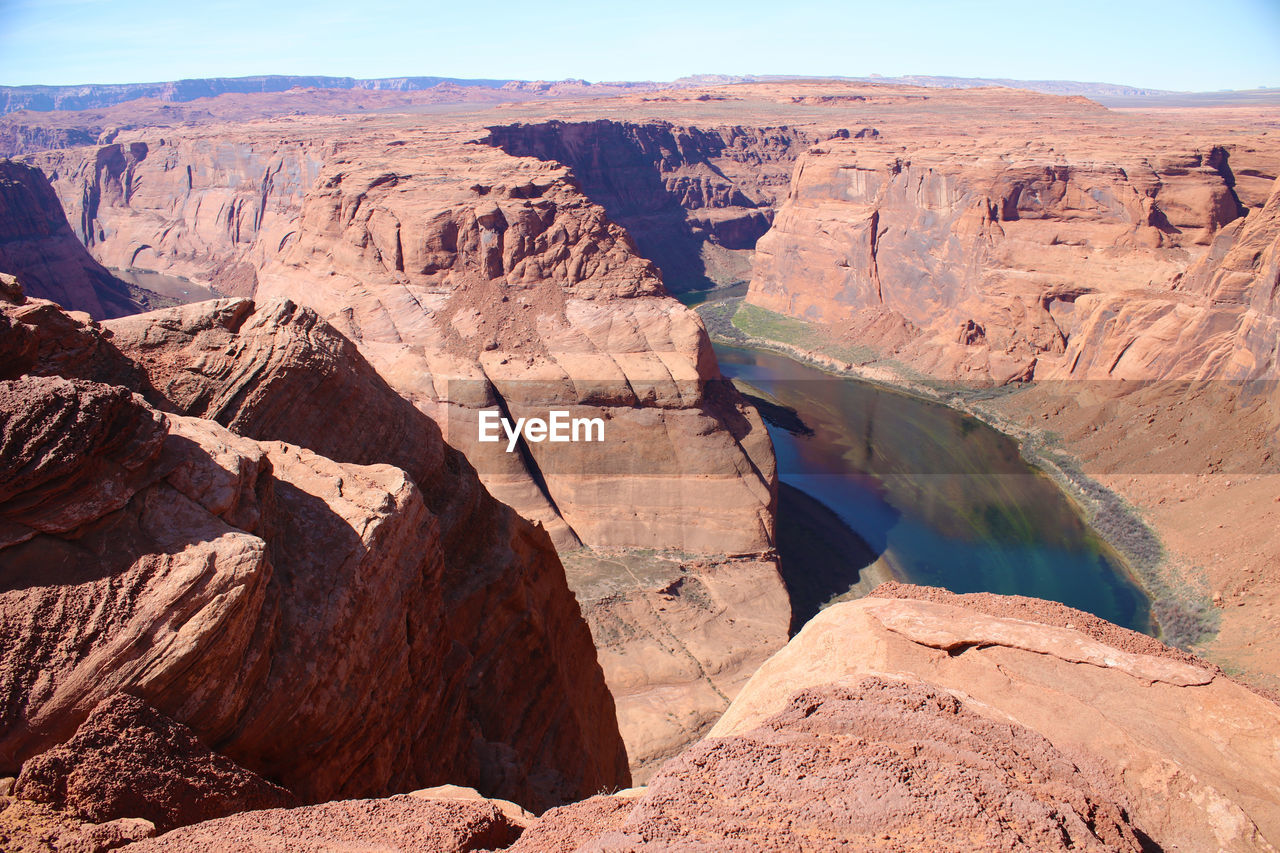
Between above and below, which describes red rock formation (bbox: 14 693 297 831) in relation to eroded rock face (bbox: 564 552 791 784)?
above

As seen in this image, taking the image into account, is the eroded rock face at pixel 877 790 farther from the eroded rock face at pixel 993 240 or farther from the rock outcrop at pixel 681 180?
the rock outcrop at pixel 681 180

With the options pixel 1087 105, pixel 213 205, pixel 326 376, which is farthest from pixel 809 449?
pixel 1087 105

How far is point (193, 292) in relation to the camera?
77.5 meters

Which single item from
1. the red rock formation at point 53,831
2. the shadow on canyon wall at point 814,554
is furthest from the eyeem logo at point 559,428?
the red rock formation at point 53,831

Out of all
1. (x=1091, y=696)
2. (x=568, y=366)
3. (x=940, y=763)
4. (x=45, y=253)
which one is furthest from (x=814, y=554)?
(x=45, y=253)

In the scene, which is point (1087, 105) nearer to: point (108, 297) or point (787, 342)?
point (787, 342)

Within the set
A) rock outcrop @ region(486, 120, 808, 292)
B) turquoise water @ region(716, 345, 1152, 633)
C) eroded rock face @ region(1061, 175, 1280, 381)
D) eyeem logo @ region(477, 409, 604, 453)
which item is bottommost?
turquoise water @ region(716, 345, 1152, 633)

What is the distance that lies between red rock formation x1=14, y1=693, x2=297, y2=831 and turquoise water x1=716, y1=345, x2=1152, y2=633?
92.9ft

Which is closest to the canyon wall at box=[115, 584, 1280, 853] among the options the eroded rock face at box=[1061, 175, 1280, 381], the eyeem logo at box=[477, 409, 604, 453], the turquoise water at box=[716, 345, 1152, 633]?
the eyeem logo at box=[477, 409, 604, 453]

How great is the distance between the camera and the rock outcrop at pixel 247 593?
5625 millimetres

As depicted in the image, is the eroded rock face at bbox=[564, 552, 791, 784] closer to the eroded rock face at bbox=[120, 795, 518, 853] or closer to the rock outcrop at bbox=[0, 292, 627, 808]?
the rock outcrop at bbox=[0, 292, 627, 808]

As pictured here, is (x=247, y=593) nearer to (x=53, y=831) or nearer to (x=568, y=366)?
(x=53, y=831)

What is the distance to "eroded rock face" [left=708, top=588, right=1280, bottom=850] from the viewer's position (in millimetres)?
6105

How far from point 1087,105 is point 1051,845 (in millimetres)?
142919
